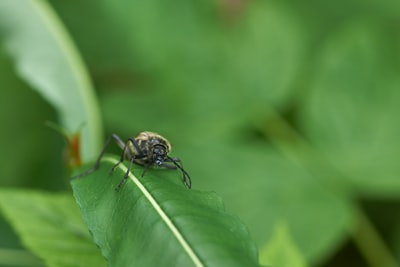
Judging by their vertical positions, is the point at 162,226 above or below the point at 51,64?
above

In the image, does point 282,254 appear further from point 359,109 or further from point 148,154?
point 359,109

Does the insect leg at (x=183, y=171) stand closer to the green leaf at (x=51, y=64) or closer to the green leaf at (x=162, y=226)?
the green leaf at (x=162, y=226)

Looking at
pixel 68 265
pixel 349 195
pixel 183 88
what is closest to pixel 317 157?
pixel 349 195

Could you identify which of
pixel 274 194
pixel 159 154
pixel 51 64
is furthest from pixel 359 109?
pixel 159 154

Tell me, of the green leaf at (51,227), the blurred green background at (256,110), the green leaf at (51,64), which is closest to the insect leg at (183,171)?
the green leaf at (51,227)

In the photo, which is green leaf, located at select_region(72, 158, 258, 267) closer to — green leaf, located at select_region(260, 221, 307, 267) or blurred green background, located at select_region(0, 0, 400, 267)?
green leaf, located at select_region(260, 221, 307, 267)
